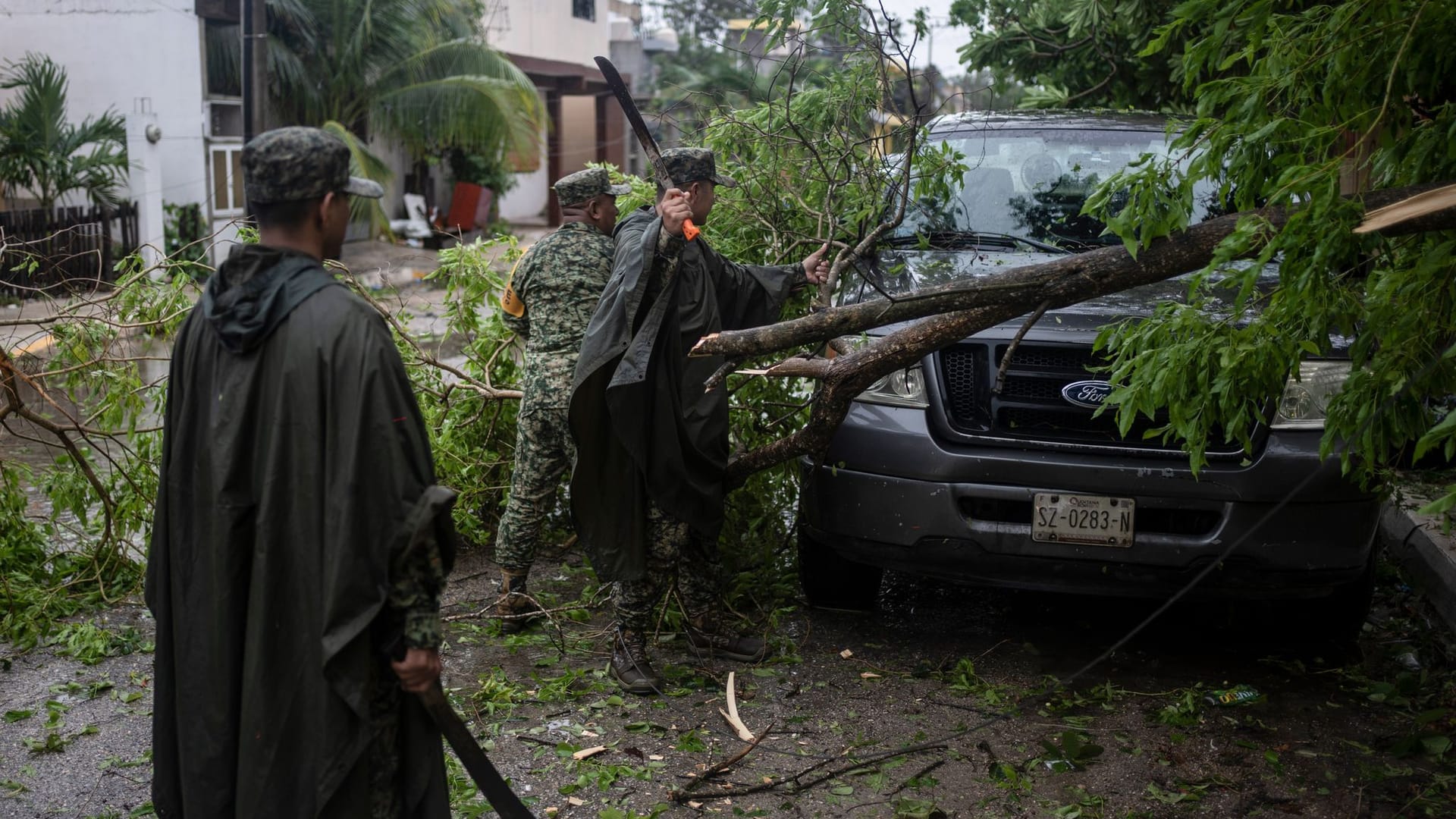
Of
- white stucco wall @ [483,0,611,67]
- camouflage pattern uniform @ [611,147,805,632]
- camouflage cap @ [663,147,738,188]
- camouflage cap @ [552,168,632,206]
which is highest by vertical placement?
white stucco wall @ [483,0,611,67]

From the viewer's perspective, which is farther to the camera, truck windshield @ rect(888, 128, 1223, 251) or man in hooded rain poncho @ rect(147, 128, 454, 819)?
truck windshield @ rect(888, 128, 1223, 251)

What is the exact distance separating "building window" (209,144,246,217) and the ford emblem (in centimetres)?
1843

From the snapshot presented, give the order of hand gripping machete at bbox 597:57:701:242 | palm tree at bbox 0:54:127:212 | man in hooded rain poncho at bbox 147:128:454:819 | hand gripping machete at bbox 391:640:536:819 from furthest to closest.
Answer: palm tree at bbox 0:54:127:212 < hand gripping machete at bbox 597:57:701:242 < hand gripping machete at bbox 391:640:536:819 < man in hooded rain poncho at bbox 147:128:454:819

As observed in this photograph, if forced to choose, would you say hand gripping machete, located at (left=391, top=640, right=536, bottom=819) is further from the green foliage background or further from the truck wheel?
the truck wheel

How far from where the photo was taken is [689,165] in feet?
15.8

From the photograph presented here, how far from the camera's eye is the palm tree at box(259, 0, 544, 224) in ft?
70.9

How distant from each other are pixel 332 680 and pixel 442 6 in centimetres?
2235

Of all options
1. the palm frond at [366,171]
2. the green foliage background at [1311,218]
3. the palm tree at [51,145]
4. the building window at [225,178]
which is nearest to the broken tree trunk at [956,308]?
the green foliage background at [1311,218]

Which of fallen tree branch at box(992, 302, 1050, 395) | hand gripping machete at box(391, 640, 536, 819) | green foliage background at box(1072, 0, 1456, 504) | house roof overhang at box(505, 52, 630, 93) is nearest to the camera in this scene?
hand gripping machete at box(391, 640, 536, 819)

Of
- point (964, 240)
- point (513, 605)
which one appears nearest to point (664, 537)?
point (513, 605)

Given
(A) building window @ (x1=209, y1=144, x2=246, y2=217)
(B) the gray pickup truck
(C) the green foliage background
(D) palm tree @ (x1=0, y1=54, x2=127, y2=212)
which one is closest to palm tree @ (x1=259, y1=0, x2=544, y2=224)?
(A) building window @ (x1=209, y1=144, x2=246, y2=217)

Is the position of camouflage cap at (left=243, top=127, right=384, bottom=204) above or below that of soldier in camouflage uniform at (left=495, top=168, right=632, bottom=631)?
above

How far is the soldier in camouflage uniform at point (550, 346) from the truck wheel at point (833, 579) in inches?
42.6

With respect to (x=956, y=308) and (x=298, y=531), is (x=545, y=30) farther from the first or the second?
(x=298, y=531)
